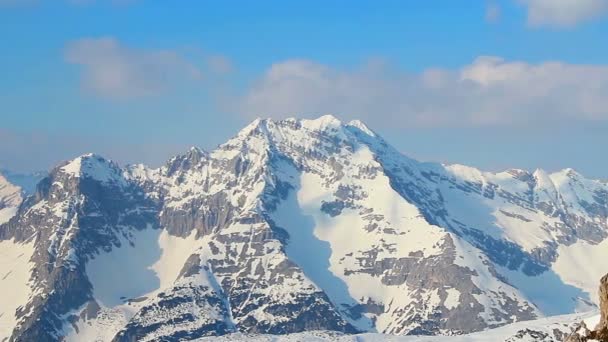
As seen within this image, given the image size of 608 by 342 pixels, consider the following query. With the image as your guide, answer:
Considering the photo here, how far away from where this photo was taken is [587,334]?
313ft

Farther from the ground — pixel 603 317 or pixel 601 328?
pixel 603 317

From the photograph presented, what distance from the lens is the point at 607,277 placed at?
3585 inches

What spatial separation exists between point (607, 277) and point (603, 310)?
3851 mm

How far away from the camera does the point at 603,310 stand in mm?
92812

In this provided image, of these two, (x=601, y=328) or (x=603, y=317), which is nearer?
(x=603, y=317)

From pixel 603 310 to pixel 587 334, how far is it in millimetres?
3964

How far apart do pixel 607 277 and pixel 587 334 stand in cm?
768
